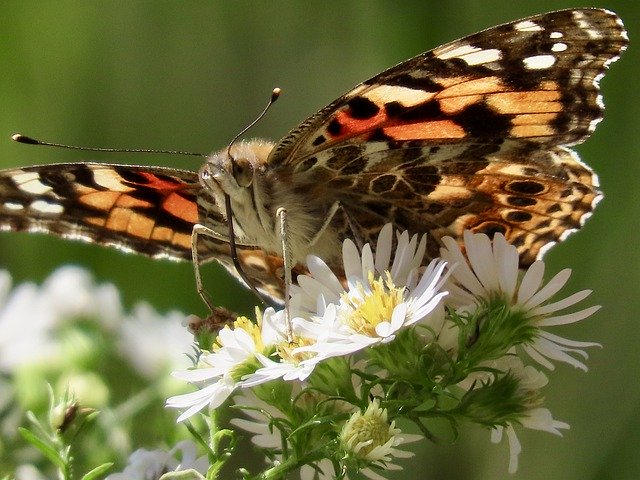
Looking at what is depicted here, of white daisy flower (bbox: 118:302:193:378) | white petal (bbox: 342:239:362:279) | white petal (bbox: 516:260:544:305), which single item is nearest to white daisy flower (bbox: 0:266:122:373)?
white daisy flower (bbox: 118:302:193:378)

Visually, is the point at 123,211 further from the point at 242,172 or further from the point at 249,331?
the point at 249,331

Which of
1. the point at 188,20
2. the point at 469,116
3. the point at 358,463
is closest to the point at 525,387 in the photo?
the point at 358,463

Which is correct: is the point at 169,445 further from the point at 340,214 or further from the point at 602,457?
the point at 602,457

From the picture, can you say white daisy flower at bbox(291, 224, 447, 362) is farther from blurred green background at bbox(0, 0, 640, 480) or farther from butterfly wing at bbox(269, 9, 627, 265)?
blurred green background at bbox(0, 0, 640, 480)

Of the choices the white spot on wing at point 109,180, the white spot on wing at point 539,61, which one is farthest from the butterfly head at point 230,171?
the white spot on wing at point 539,61

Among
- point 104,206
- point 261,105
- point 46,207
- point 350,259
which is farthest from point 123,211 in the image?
point 261,105

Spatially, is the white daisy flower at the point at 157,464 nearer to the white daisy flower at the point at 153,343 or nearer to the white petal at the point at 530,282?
the white daisy flower at the point at 153,343
